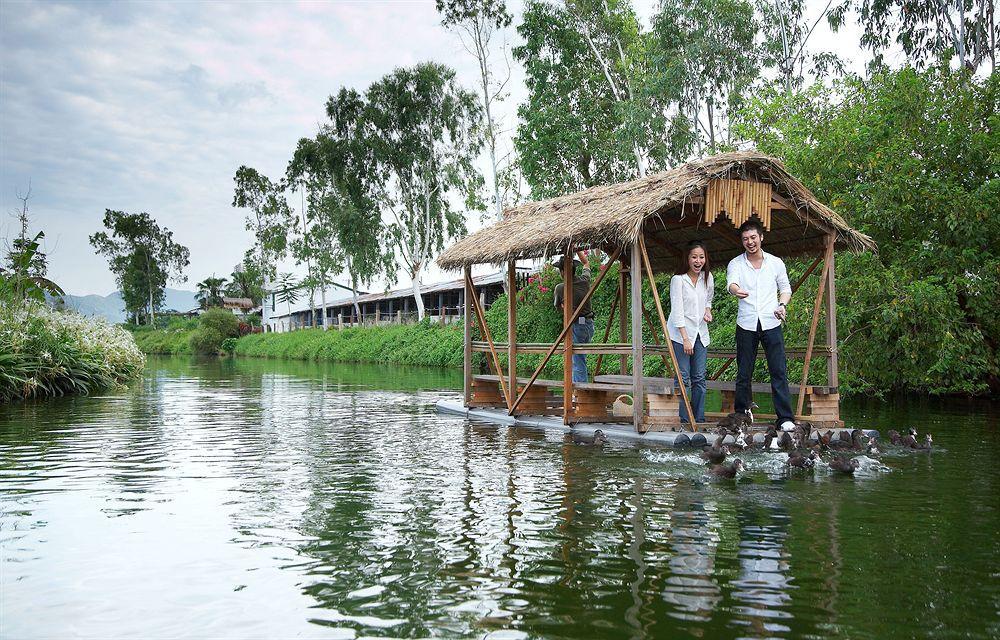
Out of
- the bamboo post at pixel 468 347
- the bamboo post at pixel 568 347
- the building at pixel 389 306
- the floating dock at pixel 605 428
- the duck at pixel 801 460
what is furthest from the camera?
the building at pixel 389 306

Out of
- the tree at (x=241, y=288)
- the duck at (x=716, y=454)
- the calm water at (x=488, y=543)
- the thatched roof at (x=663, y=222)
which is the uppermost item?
the tree at (x=241, y=288)

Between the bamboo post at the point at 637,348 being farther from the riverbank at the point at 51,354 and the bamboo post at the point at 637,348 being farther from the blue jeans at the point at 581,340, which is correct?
the riverbank at the point at 51,354

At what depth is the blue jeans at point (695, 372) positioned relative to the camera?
9945 millimetres

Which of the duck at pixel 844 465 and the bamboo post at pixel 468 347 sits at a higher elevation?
the bamboo post at pixel 468 347

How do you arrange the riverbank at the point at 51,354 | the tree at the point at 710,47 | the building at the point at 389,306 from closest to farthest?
the riverbank at the point at 51,354 < the tree at the point at 710,47 < the building at the point at 389,306

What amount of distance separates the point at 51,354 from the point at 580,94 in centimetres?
2304

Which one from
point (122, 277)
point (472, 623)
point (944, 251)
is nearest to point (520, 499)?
point (472, 623)

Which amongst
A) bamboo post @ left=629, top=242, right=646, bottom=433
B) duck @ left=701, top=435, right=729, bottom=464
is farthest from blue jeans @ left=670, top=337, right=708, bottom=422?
duck @ left=701, top=435, right=729, bottom=464

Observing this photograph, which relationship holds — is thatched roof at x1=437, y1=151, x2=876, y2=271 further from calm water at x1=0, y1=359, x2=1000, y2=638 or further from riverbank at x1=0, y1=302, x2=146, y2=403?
riverbank at x1=0, y1=302, x2=146, y2=403

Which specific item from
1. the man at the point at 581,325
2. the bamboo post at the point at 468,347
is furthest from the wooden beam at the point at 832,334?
the bamboo post at the point at 468,347

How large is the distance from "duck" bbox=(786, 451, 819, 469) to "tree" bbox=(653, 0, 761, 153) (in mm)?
23070

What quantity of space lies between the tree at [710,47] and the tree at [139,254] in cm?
6396

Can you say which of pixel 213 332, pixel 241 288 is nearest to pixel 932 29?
pixel 213 332

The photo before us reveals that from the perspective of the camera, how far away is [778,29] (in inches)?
1164
